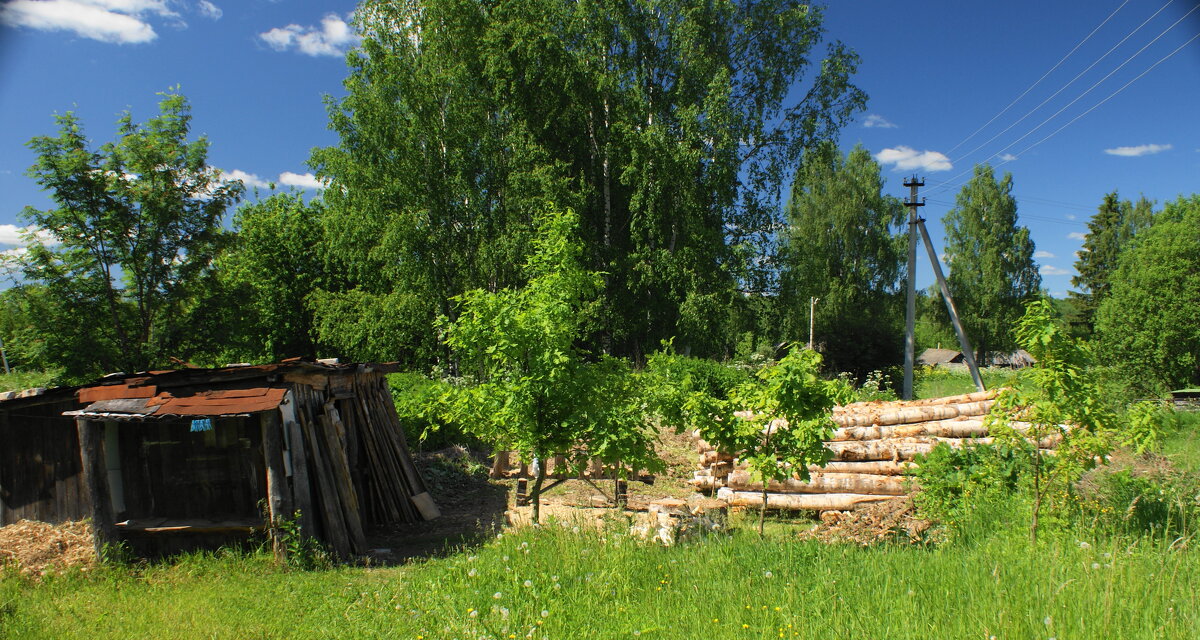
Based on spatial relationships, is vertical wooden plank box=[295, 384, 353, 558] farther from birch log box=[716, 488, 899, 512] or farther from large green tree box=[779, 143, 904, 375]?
large green tree box=[779, 143, 904, 375]

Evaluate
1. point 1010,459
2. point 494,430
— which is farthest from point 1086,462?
point 494,430

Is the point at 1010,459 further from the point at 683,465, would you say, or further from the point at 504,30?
the point at 504,30

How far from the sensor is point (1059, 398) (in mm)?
5371

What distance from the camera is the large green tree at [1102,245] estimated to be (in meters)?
40.0

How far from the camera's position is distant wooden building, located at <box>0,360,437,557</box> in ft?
23.8

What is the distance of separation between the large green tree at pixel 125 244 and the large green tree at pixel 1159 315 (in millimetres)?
26739

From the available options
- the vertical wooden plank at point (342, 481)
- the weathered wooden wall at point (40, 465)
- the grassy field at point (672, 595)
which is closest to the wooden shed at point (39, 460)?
the weathered wooden wall at point (40, 465)

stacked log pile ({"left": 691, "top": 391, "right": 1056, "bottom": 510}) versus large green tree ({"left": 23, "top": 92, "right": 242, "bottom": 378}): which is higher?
large green tree ({"left": 23, "top": 92, "right": 242, "bottom": 378})

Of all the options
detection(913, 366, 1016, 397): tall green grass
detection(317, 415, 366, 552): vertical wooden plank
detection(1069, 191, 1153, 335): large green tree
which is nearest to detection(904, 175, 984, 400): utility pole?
detection(913, 366, 1016, 397): tall green grass

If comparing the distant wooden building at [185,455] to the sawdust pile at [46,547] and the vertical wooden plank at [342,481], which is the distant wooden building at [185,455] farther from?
the sawdust pile at [46,547]

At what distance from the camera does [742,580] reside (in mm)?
4777

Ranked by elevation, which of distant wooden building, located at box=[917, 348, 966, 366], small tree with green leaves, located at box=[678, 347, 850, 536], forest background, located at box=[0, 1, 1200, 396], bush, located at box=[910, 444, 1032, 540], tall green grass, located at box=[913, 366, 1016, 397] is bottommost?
distant wooden building, located at box=[917, 348, 966, 366]

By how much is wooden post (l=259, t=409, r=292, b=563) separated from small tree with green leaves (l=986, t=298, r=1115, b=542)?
7.38 metres

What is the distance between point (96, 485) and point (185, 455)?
93 cm
